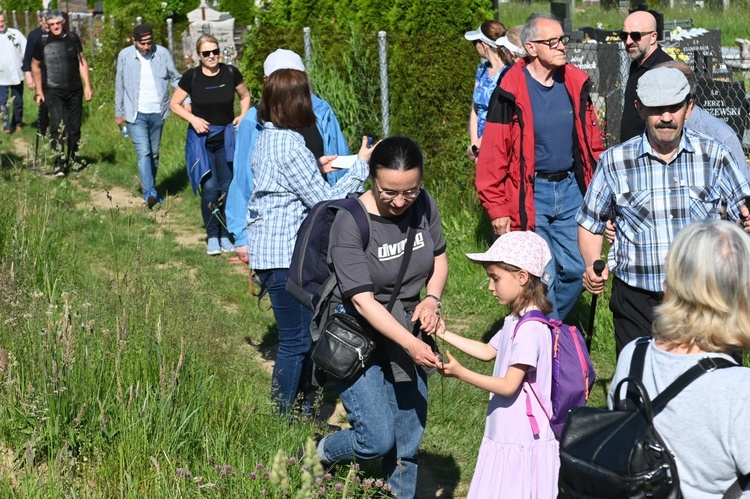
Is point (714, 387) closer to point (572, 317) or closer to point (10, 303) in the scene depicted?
point (10, 303)

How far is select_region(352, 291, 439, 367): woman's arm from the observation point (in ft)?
13.6

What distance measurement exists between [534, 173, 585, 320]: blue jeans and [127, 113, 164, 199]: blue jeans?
242 inches

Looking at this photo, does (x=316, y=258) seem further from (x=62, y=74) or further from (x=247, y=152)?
(x=62, y=74)

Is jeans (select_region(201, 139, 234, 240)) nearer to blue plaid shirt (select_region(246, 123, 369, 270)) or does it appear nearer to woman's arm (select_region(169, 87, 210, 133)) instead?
woman's arm (select_region(169, 87, 210, 133))

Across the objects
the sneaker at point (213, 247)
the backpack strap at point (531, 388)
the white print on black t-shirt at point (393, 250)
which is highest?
the white print on black t-shirt at point (393, 250)

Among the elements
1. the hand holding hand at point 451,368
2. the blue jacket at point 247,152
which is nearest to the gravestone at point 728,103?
the blue jacket at point 247,152

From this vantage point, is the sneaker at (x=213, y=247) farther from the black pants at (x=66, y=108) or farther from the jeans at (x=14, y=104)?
the jeans at (x=14, y=104)

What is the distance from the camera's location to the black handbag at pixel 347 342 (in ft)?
14.4

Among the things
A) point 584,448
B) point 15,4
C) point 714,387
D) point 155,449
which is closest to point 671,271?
point 714,387

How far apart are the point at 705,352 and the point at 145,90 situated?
947cm

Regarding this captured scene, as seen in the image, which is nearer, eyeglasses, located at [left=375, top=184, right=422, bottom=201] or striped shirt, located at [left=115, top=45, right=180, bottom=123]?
eyeglasses, located at [left=375, top=184, right=422, bottom=201]

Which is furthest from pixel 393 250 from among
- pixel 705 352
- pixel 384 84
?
pixel 384 84

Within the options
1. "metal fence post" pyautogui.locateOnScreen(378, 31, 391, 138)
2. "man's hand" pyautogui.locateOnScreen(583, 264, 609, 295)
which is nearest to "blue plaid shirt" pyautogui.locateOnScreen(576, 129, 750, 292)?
A: "man's hand" pyautogui.locateOnScreen(583, 264, 609, 295)

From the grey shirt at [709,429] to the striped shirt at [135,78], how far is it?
9.37 m
